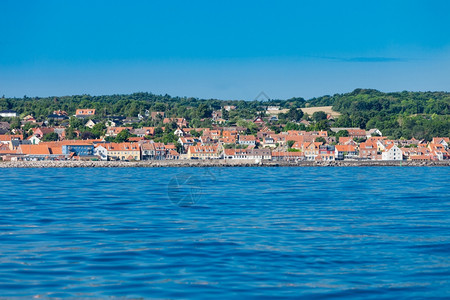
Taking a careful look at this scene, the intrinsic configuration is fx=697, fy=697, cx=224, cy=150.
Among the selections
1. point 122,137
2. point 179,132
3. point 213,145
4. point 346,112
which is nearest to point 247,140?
point 213,145

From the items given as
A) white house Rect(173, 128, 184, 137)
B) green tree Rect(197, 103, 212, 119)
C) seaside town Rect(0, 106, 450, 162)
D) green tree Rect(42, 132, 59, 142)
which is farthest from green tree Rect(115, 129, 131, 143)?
green tree Rect(197, 103, 212, 119)

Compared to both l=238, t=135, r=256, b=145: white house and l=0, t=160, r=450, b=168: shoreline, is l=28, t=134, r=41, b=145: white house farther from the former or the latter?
l=238, t=135, r=256, b=145: white house

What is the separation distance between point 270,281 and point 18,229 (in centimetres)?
726

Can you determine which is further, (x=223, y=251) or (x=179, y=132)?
(x=179, y=132)

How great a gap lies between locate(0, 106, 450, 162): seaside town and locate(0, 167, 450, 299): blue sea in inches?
2281

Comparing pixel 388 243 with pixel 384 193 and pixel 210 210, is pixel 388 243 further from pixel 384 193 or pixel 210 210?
pixel 384 193

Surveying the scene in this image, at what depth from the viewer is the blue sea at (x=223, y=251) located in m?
10.4

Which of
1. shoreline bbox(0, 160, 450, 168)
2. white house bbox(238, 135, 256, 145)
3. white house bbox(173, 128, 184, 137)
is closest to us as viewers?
shoreline bbox(0, 160, 450, 168)

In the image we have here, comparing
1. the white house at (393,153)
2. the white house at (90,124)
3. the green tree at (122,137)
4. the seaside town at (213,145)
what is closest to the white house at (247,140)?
the seaside town at (213,145)

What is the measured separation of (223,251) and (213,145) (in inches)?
2914

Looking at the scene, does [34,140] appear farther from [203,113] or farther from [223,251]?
[223,251]

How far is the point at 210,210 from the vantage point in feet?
66.2

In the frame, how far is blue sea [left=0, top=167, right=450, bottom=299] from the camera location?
34.1 feet

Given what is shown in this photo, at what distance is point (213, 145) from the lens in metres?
86.9
